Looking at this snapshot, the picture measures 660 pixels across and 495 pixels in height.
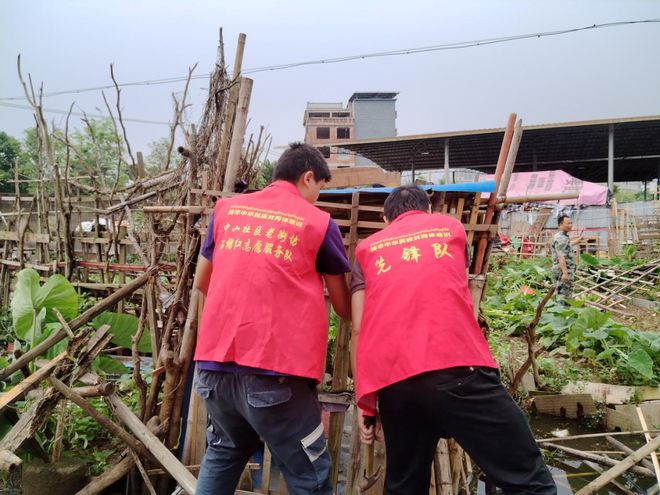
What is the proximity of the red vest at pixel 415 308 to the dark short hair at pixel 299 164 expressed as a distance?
437 millimetres

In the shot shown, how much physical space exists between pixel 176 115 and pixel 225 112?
1.25m

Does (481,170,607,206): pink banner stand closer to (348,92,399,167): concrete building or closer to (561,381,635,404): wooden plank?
(561,381,635,404): wooden plank

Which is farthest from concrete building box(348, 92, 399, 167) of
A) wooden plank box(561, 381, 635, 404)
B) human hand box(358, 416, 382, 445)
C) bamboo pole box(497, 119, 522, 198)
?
human hand box(358, 416, 382, 445)

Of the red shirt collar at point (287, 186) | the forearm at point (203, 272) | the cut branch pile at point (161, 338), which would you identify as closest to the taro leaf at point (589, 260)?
the cut branch pile at point (161, 338)

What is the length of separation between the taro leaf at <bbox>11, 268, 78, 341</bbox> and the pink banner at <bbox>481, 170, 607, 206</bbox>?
54.1ft

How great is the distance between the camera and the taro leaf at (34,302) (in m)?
3.62

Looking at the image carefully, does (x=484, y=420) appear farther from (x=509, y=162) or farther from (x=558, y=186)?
(x=558, y=186)

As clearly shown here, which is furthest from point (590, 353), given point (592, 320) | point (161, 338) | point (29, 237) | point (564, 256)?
point (29, 237)

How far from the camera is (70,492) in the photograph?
2.85 metres

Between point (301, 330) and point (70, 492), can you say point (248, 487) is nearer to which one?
point (70, 492)

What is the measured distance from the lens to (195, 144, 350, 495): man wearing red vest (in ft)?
6.03

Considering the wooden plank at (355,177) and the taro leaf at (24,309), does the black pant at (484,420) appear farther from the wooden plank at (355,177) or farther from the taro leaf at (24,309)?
the taro leaf at (24,309)

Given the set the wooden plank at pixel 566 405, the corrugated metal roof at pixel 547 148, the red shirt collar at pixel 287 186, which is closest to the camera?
the red shirt collar at pixel 287 186

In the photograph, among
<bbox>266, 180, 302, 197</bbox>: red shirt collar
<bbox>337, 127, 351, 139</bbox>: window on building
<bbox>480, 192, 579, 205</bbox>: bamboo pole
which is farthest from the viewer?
<bbox>337, 127, 351, 139</bbox>: window on building
